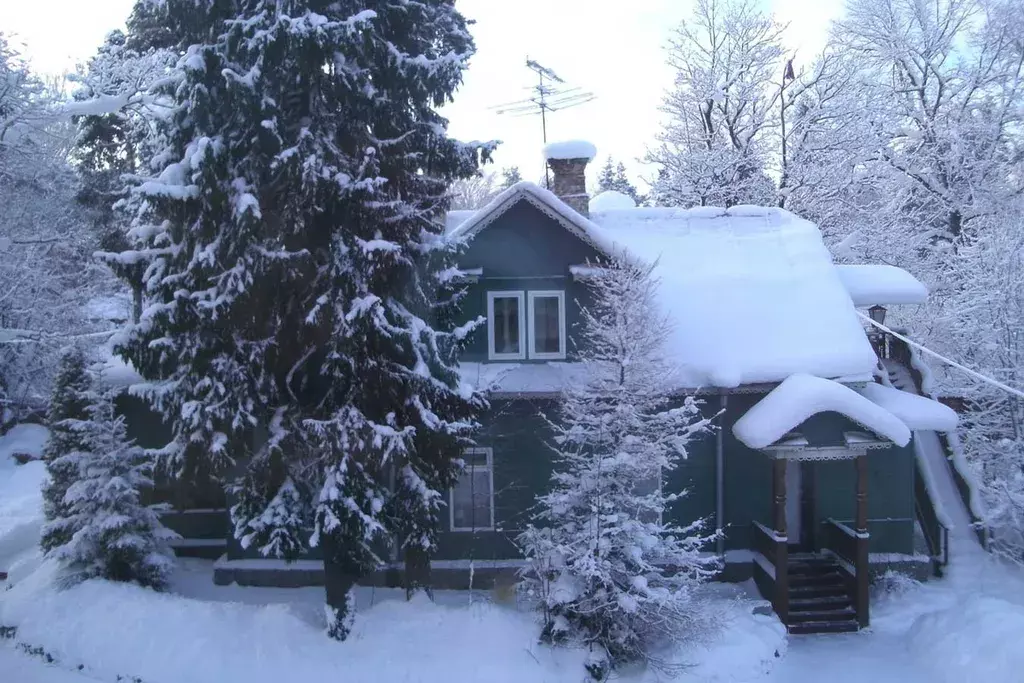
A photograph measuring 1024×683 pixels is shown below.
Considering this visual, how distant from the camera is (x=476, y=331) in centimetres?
1312

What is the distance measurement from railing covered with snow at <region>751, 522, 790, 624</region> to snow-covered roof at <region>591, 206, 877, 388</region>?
2610 millimetres

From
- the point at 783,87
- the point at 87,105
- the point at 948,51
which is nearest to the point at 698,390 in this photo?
the point at 87,105

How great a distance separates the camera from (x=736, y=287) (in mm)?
14070

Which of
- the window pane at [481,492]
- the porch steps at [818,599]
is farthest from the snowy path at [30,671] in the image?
the porch steps at [818,599]

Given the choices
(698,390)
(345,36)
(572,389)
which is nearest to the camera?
(345,36)

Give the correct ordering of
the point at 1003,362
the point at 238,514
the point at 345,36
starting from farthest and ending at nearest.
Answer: the point at 1003,362
the point at 238,514
the point at 345,36

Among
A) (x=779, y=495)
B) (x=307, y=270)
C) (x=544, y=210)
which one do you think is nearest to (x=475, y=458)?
(x=544, y=210)

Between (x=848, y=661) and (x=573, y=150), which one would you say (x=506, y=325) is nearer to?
(x=573, y=150)

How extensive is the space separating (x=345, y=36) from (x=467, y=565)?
8.59 metres

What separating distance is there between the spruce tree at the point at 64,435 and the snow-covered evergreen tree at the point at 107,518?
0.16 metres

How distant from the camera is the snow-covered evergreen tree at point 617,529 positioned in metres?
9.46

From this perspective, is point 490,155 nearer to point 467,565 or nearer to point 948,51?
point 467,565

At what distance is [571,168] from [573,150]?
0.40 meters

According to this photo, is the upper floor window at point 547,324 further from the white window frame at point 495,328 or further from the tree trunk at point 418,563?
the tree trunk at point 418,563
